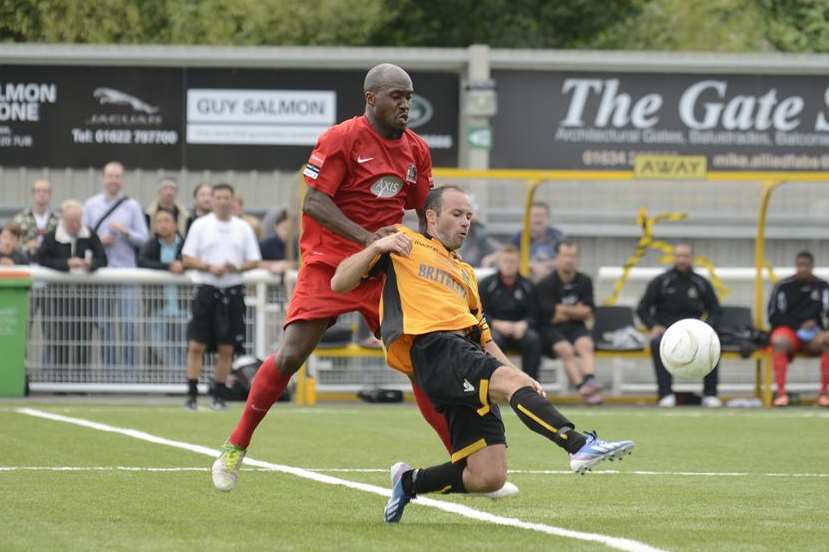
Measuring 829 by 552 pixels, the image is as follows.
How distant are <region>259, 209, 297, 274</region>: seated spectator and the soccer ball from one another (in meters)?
10.5

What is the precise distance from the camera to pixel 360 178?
344 inches

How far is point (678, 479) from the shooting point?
391 inches

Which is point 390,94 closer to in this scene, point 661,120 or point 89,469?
point 89,469

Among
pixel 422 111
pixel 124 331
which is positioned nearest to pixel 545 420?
pixel 124 331

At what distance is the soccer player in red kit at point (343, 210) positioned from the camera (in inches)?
337

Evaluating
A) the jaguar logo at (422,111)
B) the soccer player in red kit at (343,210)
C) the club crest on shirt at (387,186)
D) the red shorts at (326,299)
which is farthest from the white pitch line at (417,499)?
the jaguar logo at (422,111)

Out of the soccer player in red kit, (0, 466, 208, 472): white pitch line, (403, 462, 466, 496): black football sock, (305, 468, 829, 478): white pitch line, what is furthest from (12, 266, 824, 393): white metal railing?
(403, 462, 466, 496): black football sock

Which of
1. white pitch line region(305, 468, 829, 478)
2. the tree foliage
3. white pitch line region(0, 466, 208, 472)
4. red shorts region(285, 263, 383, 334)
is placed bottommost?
white pitch line region(305, 468, 829, 478)

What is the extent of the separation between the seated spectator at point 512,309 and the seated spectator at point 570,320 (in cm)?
27

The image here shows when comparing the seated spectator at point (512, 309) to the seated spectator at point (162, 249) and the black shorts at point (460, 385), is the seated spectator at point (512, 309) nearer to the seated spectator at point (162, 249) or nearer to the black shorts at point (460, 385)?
the seated spectator at point (162, 249)

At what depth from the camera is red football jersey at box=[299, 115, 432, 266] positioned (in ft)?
28.5

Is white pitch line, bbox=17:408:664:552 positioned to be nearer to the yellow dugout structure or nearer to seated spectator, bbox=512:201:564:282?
the yellow dugout structure

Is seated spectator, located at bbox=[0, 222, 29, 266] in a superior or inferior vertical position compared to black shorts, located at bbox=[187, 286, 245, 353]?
superior

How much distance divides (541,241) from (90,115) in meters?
7.61
